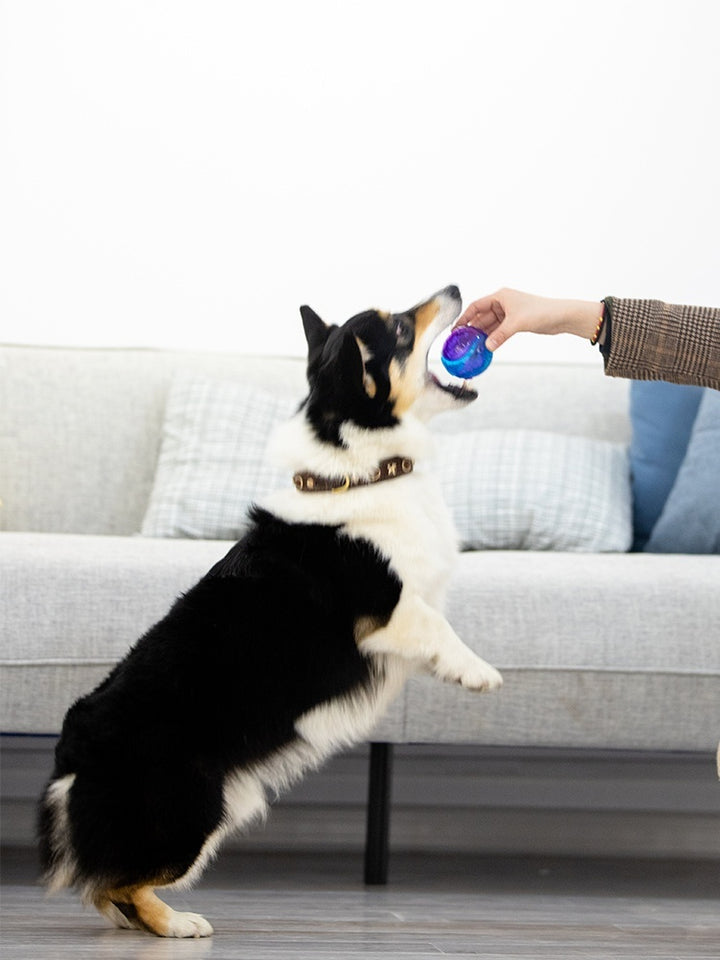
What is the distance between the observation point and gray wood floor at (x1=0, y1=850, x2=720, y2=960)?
1.49 metres

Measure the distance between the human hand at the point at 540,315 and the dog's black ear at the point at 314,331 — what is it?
0.29 meters

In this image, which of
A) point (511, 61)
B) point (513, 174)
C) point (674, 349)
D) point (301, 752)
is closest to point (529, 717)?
point (301, 752)

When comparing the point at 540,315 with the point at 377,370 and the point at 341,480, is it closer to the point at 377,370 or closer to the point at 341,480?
the point at 377,370

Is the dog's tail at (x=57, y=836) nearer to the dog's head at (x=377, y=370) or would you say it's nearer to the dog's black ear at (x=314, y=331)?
the dog's head at (x=377, y=370)

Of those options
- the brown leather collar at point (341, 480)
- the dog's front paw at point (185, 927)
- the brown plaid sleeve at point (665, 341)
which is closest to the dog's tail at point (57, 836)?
the dog's front paw at point (185, 927)

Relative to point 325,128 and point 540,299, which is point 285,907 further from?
point 325,128

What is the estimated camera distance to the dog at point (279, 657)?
152cm

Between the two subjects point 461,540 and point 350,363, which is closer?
point 350,363

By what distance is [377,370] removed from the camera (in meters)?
1.78

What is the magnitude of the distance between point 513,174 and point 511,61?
0.34 meters

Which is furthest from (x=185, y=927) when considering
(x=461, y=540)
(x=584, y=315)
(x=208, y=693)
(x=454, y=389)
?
(x=461, y=540)

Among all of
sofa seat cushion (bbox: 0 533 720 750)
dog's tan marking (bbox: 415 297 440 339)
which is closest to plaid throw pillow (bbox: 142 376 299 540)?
sofa seat cushion (bbox: 0 533 720 750)

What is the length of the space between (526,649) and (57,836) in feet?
2.93

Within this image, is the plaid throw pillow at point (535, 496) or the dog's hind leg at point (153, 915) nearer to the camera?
the dog's hind leg at point (153, 915)
